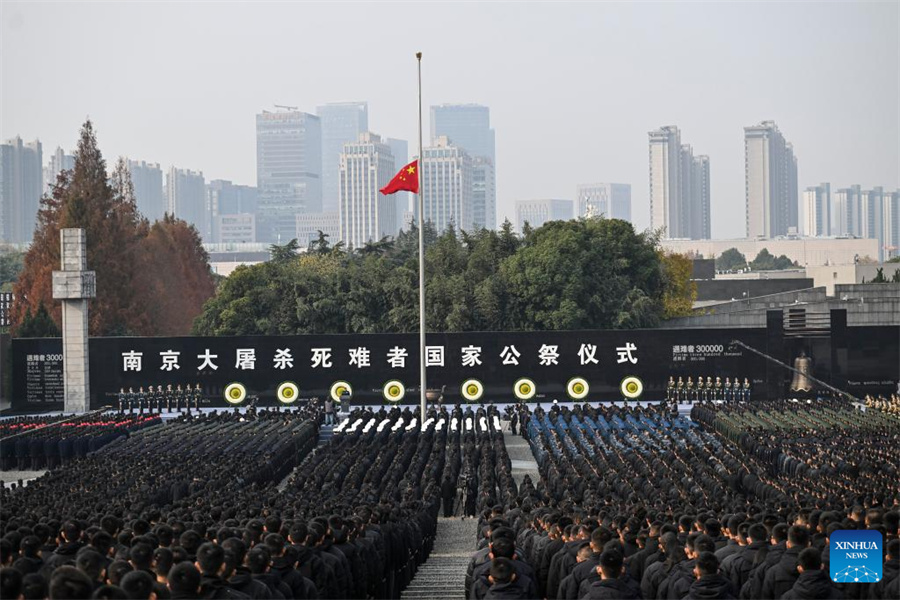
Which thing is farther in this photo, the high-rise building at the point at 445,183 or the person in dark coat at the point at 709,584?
the high-rise building at the point at 445,183

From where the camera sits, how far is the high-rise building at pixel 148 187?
531ft

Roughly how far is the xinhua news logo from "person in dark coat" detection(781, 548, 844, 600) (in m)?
0.10

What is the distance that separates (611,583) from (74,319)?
29.8 m

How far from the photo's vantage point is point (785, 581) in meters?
8.53

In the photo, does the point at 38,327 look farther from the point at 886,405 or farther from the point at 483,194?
the point at 483,194

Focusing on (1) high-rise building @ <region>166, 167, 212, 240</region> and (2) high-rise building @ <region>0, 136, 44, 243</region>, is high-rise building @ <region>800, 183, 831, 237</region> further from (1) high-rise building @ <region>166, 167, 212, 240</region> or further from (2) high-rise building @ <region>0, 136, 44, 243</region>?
(2) high-rise building @ <region>0, 136, 44, 243</region>

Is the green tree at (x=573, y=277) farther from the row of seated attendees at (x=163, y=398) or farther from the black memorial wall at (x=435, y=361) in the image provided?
the row of seated attendees at (x=163, y=398)

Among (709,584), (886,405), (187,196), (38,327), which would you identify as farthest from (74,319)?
(187,196)

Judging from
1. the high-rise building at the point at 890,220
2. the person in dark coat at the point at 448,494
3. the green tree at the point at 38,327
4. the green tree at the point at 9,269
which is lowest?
the person in dark coat at the point at 448,494

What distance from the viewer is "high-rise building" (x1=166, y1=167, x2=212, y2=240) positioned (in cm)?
17625

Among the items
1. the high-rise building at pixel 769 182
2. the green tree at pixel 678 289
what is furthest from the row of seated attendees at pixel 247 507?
the high-rise building at pixel 769 182

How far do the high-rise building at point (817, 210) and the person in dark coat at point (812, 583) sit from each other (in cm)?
17735

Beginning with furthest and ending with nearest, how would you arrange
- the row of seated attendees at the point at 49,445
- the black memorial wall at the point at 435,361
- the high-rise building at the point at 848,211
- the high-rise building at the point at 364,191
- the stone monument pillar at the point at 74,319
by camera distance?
the high-rise building at the point at 364,191 < the high-rise building at the point at 848,211 < the stone monument pillar at the point at 74,319 < the black memorial wall at the point at 435,361 < the row of seated attendees at the point at 49,445

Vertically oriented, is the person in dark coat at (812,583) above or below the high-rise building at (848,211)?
below
